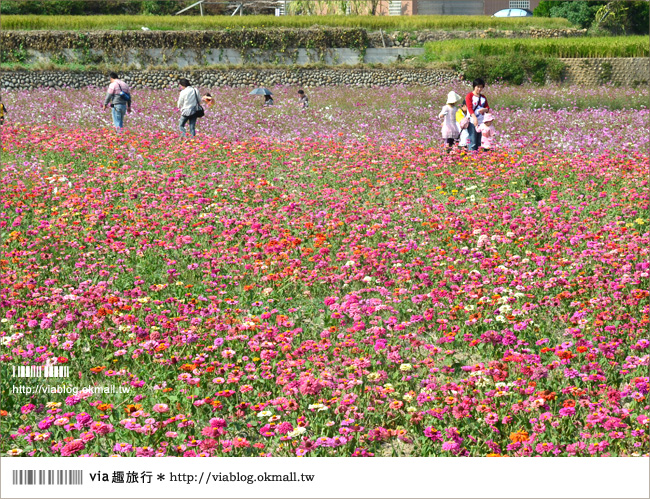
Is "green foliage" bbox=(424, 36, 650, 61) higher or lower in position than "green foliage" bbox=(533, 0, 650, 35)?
lower

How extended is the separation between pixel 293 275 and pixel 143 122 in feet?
46.4

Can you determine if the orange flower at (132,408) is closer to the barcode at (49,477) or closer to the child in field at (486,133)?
the barcode at (49,477)

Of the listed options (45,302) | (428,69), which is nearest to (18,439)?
(45,302)

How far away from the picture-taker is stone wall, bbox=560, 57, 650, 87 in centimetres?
3266

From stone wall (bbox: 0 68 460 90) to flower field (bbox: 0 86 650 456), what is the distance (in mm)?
20866

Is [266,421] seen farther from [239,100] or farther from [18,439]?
[239,100]

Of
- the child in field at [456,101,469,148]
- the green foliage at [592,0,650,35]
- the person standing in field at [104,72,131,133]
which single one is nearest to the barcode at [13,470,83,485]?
the child in field at [456,101,469,148]

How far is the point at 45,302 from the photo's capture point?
6188 millimetres

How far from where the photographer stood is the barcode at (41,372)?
4.37m

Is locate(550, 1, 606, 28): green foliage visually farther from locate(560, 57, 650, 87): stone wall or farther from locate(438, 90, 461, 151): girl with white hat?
locate(438, 90, 461, 151): girl with white hat

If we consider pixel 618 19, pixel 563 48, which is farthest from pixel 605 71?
pixel 618 19

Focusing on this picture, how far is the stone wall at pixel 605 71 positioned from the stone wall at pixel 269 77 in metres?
4.88

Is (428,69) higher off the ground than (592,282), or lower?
higher

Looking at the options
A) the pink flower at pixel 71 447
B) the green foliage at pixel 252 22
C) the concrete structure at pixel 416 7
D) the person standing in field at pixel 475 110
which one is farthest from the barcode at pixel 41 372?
the green foliage at pixel 252 22
